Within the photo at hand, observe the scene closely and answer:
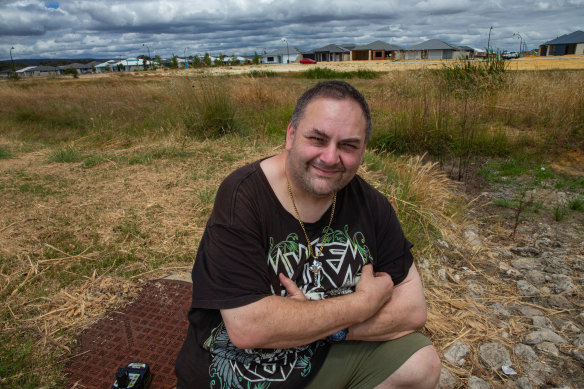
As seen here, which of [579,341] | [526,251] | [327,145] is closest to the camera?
[327,145]

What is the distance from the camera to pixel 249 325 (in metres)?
1.34

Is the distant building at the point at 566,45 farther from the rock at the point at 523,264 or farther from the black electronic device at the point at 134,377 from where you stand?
the black electronic device at the point at 134,377

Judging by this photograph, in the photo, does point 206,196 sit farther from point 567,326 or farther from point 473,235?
point 567,326

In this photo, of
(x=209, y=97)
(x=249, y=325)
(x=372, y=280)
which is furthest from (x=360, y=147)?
(x=209, y=97)

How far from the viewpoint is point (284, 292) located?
5.19ft

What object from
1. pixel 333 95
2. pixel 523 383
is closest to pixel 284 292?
Answer: pixel 333 95

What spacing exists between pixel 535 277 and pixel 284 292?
2874 mm

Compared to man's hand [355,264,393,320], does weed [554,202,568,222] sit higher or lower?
lower

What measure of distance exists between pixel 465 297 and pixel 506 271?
747mm

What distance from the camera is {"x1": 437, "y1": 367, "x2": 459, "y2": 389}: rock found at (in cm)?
222

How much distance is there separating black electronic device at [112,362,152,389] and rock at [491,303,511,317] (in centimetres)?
251

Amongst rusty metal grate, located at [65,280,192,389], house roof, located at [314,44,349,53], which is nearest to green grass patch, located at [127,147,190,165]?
rusty metal grate, located at [65,280,192,389]

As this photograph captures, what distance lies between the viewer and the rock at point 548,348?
2467mm

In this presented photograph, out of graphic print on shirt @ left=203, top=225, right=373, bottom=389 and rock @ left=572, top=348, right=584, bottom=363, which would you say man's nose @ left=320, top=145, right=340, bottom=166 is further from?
rock @ left=572, top=348, right=584, bottom=363
